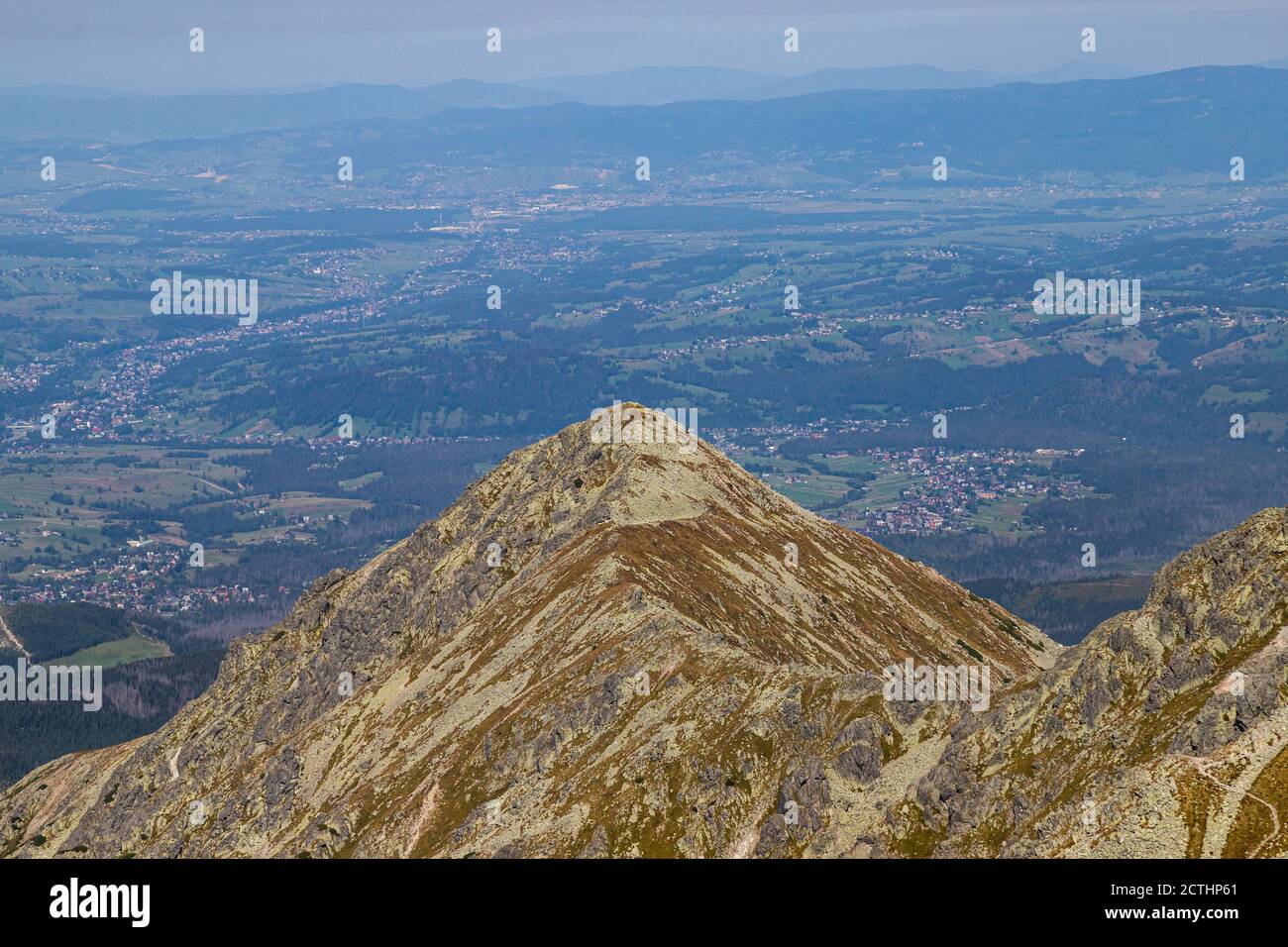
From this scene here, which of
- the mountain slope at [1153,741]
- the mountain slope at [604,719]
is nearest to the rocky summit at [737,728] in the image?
the mountain slope at [1153,741]

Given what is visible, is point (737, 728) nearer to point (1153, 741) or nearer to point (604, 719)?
point (604, 719)

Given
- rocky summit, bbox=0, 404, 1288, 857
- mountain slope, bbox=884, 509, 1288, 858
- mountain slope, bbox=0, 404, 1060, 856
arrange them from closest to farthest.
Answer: mountain slope, bbox=884, 509, 1288, 858 < rocky summit, bbox=0, 404, 1288, 857 < mountain slope, bbox=0, 404, 1060, 856

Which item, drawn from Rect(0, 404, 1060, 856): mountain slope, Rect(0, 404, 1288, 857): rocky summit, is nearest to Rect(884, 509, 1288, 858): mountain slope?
Rect(0, 404, 1288, 857): rocky summit

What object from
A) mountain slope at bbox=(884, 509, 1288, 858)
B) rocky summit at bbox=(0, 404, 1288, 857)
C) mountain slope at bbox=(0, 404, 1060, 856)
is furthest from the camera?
mountain slope at bbox=(0, 404, 1060, 856)

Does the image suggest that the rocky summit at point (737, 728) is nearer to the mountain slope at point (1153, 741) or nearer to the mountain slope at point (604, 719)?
the mountain slope at point (1153, 741)

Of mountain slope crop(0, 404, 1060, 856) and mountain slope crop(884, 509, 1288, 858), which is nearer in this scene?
mountain slope crop(884, 509, 1288, 858)

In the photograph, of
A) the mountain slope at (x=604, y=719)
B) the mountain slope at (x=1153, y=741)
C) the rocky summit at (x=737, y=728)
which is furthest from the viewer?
the mountain slope at (x=604, y=719)

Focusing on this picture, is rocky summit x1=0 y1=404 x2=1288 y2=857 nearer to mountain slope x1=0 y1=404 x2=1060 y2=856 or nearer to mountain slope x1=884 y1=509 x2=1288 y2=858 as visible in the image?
mountain slope x1=884 y1=509 x2=1288 y2=858

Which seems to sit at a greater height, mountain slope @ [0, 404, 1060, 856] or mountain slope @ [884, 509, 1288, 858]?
mountain slope @ [884, 509, 1288, 858]
